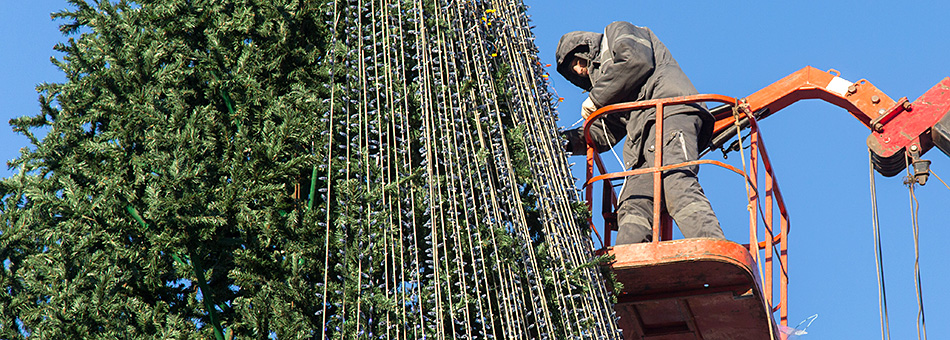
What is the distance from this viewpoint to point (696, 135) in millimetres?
8703

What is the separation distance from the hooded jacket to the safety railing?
0.18 metres

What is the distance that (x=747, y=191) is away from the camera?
27.6ft

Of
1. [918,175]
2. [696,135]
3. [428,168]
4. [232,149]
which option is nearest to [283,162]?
[232,149]

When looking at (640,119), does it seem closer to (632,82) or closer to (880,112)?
(632,82)

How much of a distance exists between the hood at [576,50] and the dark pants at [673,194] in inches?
39.8

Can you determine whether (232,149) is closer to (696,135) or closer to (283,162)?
(283,162)

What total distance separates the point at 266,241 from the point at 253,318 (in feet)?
1.34

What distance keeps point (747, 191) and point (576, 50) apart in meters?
2.02

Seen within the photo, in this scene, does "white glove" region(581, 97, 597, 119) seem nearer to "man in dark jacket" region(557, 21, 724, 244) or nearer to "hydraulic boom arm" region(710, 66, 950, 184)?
"man in dark jacket" region(557, 21, 724, 244)

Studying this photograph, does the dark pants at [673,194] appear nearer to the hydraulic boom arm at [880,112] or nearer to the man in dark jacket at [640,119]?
the man in dark jacket at [640,119]

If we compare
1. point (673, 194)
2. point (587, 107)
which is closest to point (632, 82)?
point (587, 107)

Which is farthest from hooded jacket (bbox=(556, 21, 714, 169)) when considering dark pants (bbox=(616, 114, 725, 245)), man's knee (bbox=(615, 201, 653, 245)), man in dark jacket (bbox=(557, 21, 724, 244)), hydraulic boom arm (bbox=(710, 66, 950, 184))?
hydraulic boom arm (bbox=(710, 66, 950, 184))

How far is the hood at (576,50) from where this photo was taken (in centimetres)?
950

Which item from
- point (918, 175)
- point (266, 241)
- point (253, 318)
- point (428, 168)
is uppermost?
point (918, 175)
